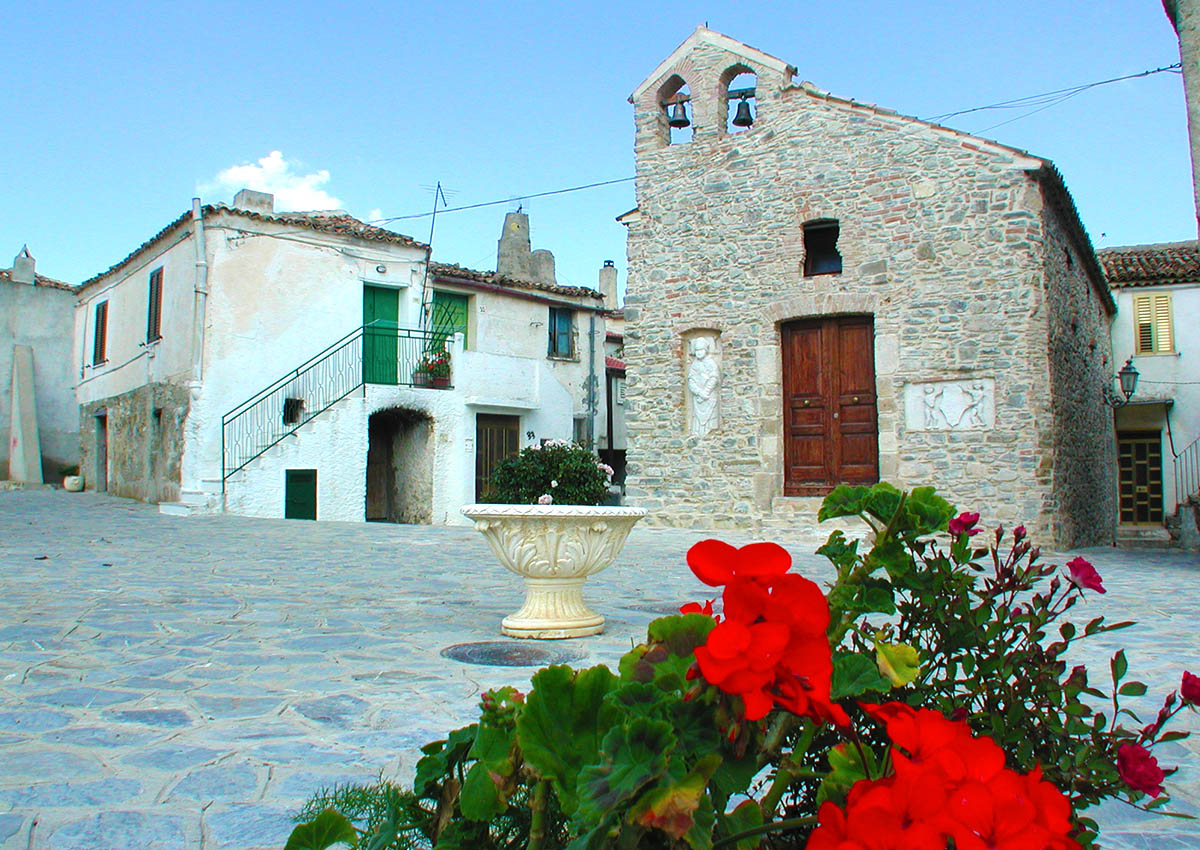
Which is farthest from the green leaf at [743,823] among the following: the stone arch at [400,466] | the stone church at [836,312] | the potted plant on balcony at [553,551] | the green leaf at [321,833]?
the stone arch at [400,466]

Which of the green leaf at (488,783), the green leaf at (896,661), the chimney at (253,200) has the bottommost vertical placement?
the green leaf at (488,783)

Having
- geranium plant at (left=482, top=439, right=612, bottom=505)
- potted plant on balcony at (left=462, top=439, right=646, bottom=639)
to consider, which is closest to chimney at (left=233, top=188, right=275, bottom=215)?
geranium plant at (left=482, top=439, right=612, bottom=505)

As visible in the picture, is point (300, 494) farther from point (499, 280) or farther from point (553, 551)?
point (553, 551)

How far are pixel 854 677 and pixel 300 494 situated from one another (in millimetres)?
16123

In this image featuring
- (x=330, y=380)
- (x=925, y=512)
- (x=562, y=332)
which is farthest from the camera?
(x=562, y=332)

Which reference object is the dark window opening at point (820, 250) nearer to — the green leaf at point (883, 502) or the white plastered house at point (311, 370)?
the white plastered house at point (311, 370)

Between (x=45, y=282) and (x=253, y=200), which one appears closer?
(x=253, y=200)

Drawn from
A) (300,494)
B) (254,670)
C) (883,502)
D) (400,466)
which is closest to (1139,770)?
(883,502)

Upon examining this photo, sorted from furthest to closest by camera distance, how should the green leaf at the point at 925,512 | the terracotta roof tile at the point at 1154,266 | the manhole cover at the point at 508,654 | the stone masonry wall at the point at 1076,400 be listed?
the terracotta roof tile at the point at 1154,266 < the stone masonry wall at the point at 1076,400 < the manhole cover at the point at 508,654 < the green leaf at the point at 925,512

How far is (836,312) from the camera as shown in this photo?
39.3ft

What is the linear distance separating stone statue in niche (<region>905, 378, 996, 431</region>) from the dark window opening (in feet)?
7.02

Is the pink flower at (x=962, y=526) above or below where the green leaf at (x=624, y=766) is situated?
above

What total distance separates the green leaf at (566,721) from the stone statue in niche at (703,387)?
1192 cm

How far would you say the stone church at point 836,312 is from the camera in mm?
11008
